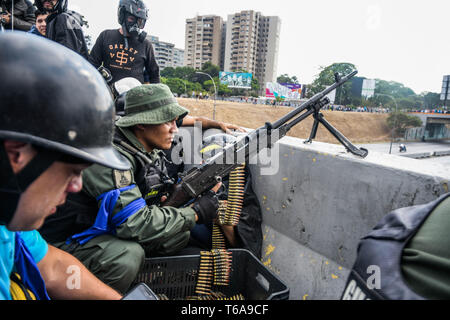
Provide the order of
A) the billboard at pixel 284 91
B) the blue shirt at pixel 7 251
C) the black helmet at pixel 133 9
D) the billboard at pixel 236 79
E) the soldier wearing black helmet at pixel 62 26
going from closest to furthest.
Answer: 1. the blue shirt at pixel 7 251
2. the soldier wearing black helmet at pixel 62 26
3. the black helmet at pixel 133 9
4. the billboard at pixel 284 91
5. the billboard at pixel 236 79

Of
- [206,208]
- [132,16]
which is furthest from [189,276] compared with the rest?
[132,16]

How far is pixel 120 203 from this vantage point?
7.16 ft

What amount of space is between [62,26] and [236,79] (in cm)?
7549

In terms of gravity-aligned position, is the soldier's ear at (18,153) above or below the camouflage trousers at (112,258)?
above

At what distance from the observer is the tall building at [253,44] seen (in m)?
112

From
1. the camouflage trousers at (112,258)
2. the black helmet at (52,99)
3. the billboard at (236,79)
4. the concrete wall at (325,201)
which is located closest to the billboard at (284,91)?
the billboard at (236,79)

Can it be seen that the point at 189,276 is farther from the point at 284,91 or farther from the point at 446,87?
the point at 284,91

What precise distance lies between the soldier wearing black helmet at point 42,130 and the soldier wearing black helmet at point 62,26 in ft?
10.4

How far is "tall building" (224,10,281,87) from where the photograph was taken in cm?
11225

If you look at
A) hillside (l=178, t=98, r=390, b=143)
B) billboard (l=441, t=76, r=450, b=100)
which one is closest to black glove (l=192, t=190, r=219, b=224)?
hillside (l=178, t=98, r=390, b=143)

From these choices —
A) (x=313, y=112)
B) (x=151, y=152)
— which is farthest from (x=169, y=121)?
(x=313, y=112)

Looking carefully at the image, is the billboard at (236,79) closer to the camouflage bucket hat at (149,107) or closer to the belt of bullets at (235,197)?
the belt of bullets at (235,197)

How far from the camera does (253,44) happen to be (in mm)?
114500

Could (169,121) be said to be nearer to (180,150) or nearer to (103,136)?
(103,136)
